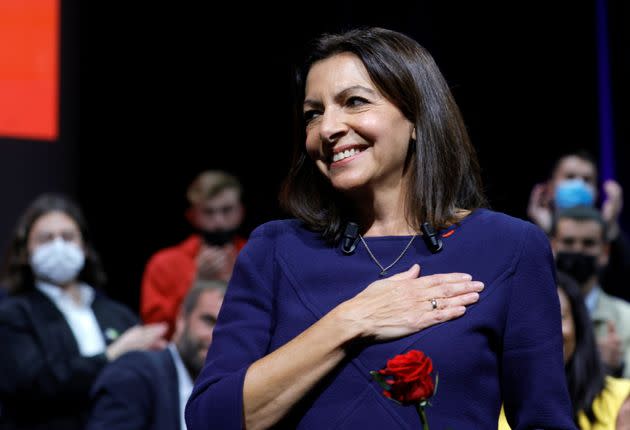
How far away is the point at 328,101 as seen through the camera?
153 cm

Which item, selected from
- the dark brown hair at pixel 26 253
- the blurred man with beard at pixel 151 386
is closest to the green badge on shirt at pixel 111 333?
the dark brown hair at pixel 26 253

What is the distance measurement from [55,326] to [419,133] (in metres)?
2.33

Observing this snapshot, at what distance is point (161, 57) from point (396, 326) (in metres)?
4.10

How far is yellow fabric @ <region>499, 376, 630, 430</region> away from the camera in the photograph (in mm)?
2668

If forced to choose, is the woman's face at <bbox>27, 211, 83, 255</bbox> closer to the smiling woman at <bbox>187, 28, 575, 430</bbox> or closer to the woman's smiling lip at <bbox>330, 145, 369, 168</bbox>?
the smiling woman at <bbox>187, 28, 575, 430</bbox>

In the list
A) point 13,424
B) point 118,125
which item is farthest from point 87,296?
point 118,125

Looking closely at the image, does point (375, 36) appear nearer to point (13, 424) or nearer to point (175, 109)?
point (13, 424)

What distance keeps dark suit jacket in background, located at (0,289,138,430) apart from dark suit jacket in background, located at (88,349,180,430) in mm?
460

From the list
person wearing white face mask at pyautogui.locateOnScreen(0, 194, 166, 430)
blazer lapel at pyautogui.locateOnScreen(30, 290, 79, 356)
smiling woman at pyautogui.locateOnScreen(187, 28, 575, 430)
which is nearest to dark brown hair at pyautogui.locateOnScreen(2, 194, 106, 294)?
person wearing white face mask at pyautogui.locateOnScreen(0, 194, 166, 430)

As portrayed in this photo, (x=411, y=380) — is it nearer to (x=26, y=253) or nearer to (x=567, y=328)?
(x=567, y=328)

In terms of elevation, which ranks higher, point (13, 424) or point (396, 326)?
point (396, 326)

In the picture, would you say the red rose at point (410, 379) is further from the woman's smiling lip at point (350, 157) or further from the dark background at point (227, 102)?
the dark background at point (227, 102)

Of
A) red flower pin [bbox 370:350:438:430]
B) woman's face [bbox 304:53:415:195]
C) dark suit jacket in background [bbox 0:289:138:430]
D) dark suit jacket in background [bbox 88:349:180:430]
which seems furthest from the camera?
dark suit jacket in background [bbox 0:289:138:430]

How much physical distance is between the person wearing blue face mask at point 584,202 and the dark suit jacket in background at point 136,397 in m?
1.85
